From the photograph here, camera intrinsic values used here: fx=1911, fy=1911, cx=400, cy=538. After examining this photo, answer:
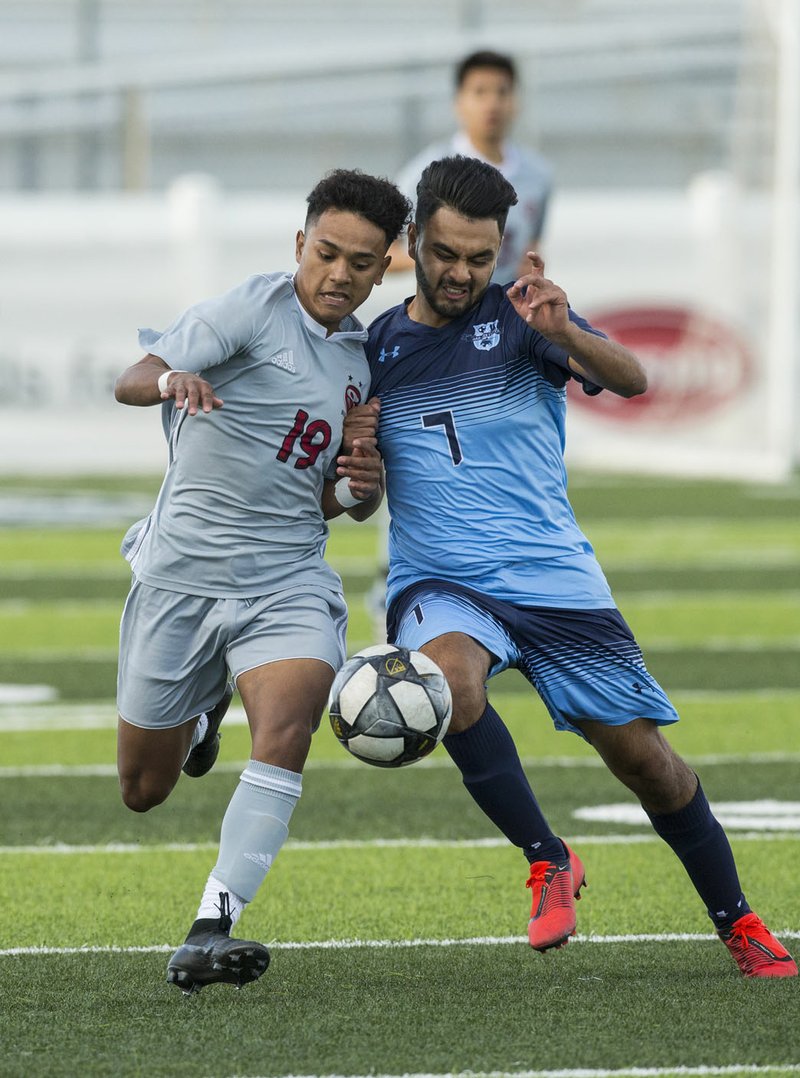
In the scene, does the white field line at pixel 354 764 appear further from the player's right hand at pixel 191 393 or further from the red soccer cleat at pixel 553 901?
the player's right hand at pixel 191 393

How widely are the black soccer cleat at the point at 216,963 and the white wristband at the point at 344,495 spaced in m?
1.10

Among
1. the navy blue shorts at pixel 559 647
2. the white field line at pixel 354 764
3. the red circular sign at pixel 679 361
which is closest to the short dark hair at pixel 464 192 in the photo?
the navy blue shorts at pixel 559 647

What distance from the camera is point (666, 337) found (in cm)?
1969

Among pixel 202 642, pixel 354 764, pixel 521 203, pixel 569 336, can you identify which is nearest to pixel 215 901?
pixel 202 642

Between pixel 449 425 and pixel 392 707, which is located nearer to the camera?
pixel 392 707

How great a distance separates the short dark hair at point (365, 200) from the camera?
437cm

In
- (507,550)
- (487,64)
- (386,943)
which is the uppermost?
(487,64)

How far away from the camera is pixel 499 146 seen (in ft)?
27.0

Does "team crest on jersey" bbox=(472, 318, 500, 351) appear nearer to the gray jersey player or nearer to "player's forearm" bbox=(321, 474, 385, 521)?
the gray jersey player

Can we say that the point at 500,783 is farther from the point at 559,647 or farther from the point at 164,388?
the point at 164,388

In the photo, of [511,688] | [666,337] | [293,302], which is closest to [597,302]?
[666,337]

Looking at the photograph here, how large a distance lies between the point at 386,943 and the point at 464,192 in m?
1.81

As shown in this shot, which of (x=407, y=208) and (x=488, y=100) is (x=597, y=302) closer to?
(x=488, y=100)

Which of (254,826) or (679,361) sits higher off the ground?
(254,826)
